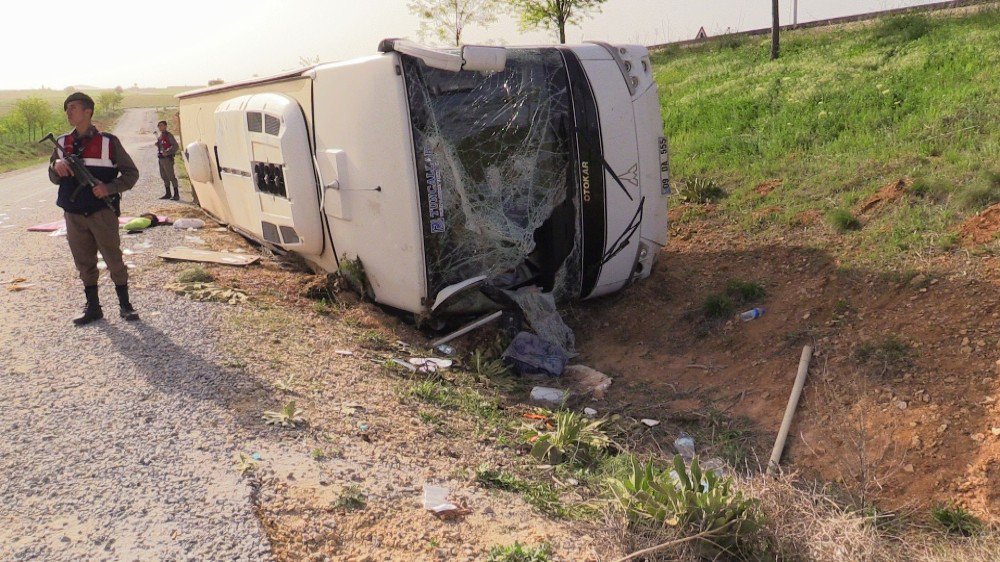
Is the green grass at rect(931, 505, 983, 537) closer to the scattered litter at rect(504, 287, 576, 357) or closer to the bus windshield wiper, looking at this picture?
the scattered litter at rect(504, 287, 576, 357)

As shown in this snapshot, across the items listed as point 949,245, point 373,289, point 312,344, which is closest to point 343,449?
point 312,344

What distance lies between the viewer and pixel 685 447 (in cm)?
A: 479

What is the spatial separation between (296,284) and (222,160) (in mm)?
2141

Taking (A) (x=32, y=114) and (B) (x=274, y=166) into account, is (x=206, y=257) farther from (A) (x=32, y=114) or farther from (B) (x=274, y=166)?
(A) (x=32, y=114)

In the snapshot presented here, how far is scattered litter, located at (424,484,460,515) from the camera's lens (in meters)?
3.37

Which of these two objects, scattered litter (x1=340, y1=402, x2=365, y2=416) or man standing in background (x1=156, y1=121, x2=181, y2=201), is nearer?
scattered litter (x1=340, y1=402, x2=365, y2=416)

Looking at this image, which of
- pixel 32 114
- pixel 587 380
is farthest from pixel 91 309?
pixel 32 114

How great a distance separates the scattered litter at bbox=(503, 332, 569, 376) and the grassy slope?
290cm

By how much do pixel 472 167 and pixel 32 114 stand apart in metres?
54.9

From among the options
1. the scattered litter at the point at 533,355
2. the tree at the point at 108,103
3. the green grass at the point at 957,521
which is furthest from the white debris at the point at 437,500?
the tree at the point at 108,103

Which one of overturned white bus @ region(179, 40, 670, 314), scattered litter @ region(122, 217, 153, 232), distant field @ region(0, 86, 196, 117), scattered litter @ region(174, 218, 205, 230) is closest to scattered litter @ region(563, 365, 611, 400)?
overturned white bus @ region(179, 40, 670, 314)

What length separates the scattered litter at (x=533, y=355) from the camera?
578 cm

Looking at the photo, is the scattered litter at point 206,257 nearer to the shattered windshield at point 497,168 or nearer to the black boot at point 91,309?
the black boot at point 91,309

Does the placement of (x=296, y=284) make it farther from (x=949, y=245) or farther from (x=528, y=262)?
(x=949, y=245)
